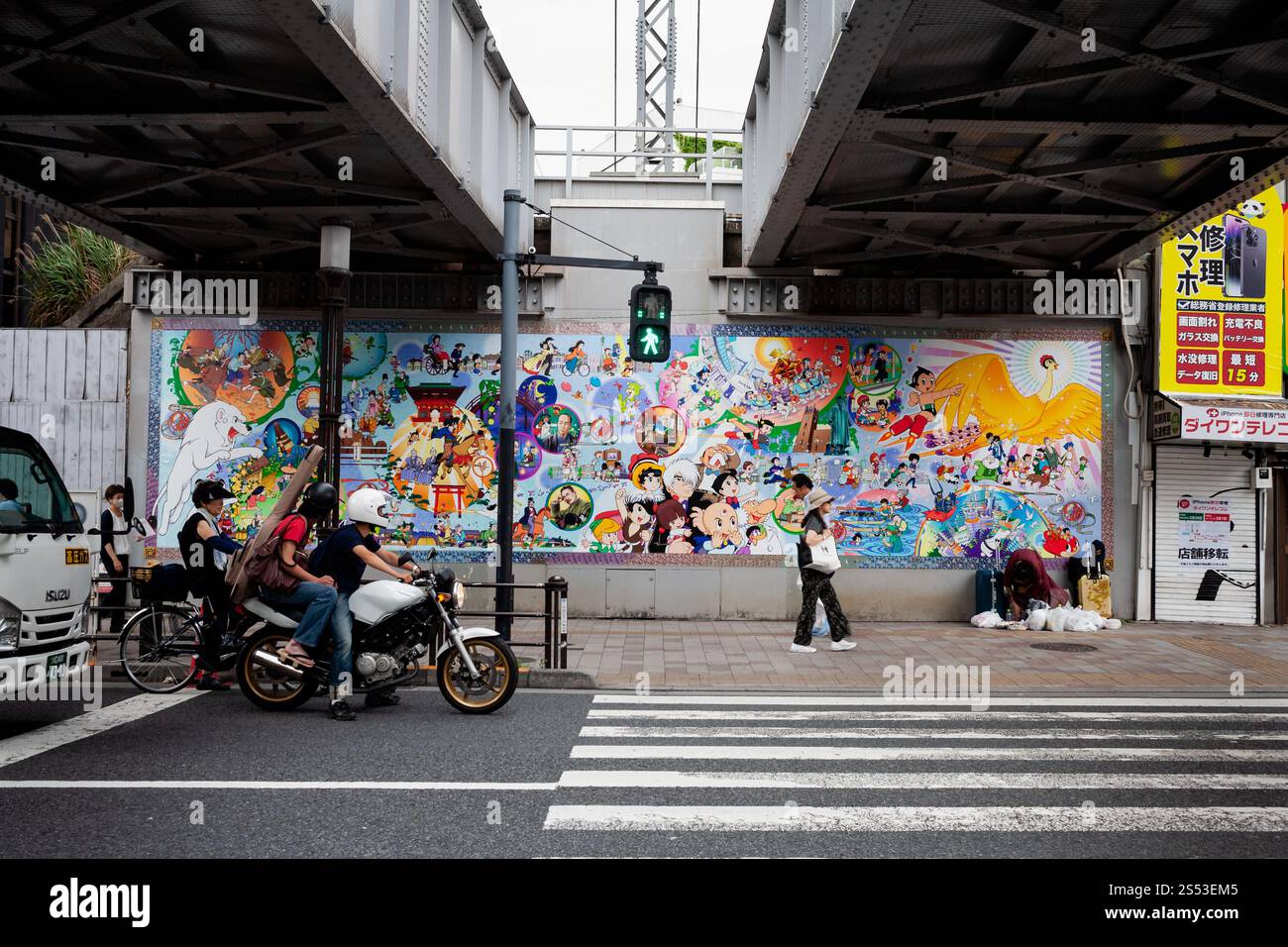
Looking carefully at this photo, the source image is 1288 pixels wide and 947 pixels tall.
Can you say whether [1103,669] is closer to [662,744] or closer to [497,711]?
[662,744]

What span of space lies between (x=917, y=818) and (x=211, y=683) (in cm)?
716

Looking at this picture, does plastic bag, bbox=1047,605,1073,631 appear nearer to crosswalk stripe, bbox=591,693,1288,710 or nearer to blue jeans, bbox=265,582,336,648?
crosswalk stripe, bbox=591,693,1288,710

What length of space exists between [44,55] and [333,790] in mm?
7194

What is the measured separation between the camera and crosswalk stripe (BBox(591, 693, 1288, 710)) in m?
9.64

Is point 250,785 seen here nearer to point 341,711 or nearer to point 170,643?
point 341,711

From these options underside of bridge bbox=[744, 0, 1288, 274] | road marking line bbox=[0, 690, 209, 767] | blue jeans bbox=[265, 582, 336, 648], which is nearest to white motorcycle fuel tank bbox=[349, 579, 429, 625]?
blue jeans bbox=[265, 582, 336, 648]

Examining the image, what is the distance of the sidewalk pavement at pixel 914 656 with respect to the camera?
10781 millimetres

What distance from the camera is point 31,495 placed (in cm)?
790

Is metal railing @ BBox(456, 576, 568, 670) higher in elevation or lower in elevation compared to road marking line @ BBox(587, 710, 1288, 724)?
higher

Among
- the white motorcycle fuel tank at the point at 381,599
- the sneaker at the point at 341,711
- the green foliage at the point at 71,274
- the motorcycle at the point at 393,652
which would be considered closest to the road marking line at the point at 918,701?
the motorcycle at the point at 393,652

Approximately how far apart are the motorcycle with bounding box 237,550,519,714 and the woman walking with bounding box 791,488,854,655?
191 inches

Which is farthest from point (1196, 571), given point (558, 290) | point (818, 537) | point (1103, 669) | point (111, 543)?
point (111, 543)

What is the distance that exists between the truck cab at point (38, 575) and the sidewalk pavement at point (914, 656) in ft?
16.3

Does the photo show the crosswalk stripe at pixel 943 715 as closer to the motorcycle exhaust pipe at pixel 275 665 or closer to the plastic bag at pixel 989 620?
the motorcycle exhaust pipe at pixel 275 665
